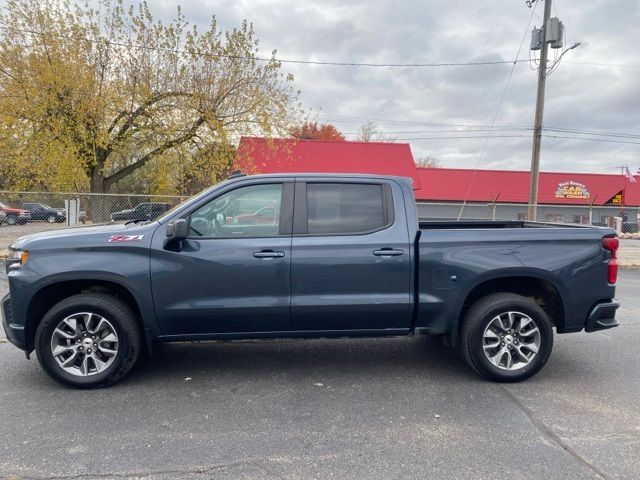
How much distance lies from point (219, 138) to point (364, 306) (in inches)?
529

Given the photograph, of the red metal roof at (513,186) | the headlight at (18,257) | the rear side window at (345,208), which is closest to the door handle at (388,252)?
the rear side window at (345,208)

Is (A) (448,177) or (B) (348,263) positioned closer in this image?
(B) (348,263)

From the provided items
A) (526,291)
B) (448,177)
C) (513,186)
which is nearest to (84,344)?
(526,291)

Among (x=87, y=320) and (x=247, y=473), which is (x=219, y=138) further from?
(x=247, y=473)

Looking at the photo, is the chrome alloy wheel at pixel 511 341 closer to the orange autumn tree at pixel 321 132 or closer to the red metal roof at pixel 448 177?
the red metal roof at pixel 448 177

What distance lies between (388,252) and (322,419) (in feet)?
5.00

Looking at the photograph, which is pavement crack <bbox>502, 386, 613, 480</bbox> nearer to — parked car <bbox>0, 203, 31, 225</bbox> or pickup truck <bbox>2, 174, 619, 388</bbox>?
pickup truck <bbox>2, 174, 619, 388</bbox>

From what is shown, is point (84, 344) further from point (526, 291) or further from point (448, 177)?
point (448, 177)

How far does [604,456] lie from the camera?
2.89 metres

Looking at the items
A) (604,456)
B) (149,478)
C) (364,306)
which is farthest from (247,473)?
(604,456)

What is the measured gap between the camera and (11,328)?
148 inches

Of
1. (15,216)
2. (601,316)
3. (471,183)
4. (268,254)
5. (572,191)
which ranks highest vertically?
(471,183)

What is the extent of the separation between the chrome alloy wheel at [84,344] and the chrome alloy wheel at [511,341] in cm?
340

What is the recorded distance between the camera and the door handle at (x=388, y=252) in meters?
3.95
